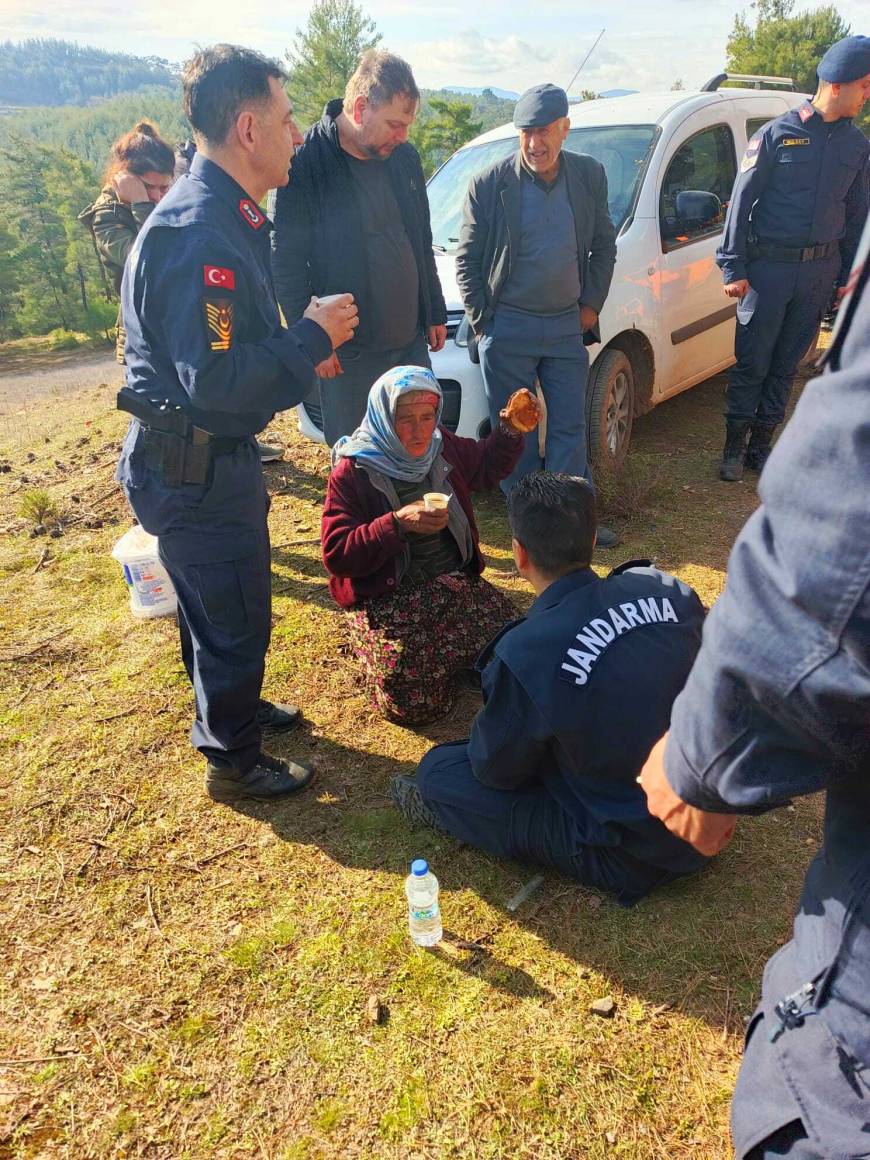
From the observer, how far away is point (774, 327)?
15.1ft

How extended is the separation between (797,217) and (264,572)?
12.7 ft

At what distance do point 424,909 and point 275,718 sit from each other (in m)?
1.22

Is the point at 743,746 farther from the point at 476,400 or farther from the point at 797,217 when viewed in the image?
the point at 797,217

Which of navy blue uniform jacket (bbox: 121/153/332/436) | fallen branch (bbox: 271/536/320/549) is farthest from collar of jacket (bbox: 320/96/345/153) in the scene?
fallen branch (bbox: 271/536/320/549)

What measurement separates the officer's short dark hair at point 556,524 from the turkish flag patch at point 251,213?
114cm

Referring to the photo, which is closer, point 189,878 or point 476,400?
point 189,878

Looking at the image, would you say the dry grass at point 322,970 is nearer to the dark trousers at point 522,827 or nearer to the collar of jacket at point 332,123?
the dark trousers at point 522,827

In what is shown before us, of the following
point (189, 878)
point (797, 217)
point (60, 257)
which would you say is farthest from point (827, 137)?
point (60, 257)

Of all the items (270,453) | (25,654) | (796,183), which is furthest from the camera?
(270,453)

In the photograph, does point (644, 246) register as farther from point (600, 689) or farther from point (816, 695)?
point (816, 695)

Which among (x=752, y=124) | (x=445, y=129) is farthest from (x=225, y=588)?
(x=445, y=129)

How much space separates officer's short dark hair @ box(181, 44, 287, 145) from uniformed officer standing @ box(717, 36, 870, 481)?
131 inches

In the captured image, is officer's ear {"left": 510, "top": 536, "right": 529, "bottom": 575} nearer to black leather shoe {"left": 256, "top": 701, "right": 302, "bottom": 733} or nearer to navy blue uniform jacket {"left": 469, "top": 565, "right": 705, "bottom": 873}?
navy blue uniform jacket {"left": 469, "top": 565, "right": 705, "bottom": 873}

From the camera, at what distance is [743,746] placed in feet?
2.91
